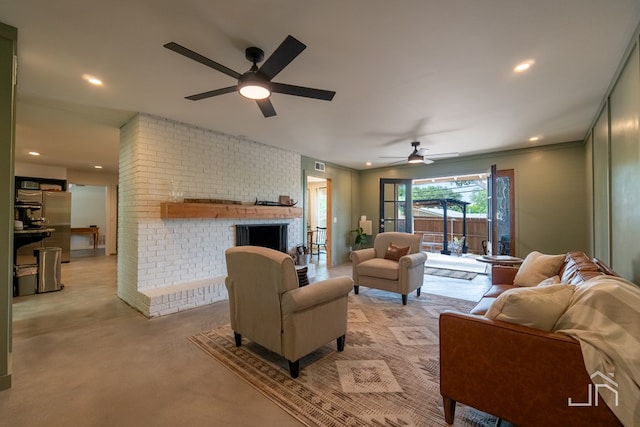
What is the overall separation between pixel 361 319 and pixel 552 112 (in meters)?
3.64

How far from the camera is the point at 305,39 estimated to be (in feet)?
6.65

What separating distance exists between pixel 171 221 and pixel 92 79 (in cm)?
184

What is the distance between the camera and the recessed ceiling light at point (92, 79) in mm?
2576

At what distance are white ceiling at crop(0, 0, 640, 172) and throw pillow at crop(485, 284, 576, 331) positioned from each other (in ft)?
5.74

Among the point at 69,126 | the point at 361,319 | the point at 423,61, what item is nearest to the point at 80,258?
the point at 69,126

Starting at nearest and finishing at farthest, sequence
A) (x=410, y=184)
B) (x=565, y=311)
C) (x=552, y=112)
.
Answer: (x=565, y=311) → (x=552, y=112) → (x=410, y=184)

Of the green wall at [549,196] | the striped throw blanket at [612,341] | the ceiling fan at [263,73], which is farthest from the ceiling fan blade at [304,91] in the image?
the green wall at [549,196]

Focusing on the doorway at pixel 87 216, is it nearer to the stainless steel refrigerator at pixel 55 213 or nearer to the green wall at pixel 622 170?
the stainless steel refrigerator at pixel 55 213

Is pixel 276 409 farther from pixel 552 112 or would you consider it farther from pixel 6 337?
pixel 552 112

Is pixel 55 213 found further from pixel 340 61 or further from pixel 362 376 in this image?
pixel 362 376

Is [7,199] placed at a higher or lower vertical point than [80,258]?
higher

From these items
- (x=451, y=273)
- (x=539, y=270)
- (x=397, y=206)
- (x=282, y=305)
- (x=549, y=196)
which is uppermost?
(x=549, y=196)

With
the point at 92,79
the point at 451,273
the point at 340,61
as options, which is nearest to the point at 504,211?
the point at 451,273

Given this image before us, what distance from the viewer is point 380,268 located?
3.84 metres
